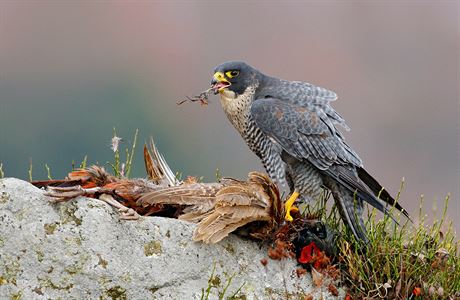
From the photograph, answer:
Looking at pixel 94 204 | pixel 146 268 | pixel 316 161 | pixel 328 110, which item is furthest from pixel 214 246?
pixel 328 110

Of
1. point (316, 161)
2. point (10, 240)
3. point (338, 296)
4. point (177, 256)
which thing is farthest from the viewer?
point (316, 161)

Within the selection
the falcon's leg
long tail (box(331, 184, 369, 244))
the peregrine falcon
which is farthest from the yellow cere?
the falcon's leg

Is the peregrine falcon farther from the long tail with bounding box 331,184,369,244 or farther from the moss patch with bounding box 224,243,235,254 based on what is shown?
the moss patch with bounding box 224,243,235,254

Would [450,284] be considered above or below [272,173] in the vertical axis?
below

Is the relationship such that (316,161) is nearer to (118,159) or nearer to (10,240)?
(118,159)

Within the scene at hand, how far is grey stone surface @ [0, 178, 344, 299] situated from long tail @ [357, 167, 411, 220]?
124 centimetres

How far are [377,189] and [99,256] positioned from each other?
7.56 ft

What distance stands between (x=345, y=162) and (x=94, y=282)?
2193 mm

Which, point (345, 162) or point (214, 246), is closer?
point (214, 246)

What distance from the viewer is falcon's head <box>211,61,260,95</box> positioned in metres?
5.55

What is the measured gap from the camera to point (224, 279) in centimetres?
452

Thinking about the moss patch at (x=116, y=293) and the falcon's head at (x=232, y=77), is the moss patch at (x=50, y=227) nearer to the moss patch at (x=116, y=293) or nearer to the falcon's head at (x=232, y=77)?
the moss patch at (x=116, y=293)

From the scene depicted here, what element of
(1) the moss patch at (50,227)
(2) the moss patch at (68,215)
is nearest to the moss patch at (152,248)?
(2) the moss patch at (68,215)

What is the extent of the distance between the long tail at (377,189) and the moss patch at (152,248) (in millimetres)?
1748
